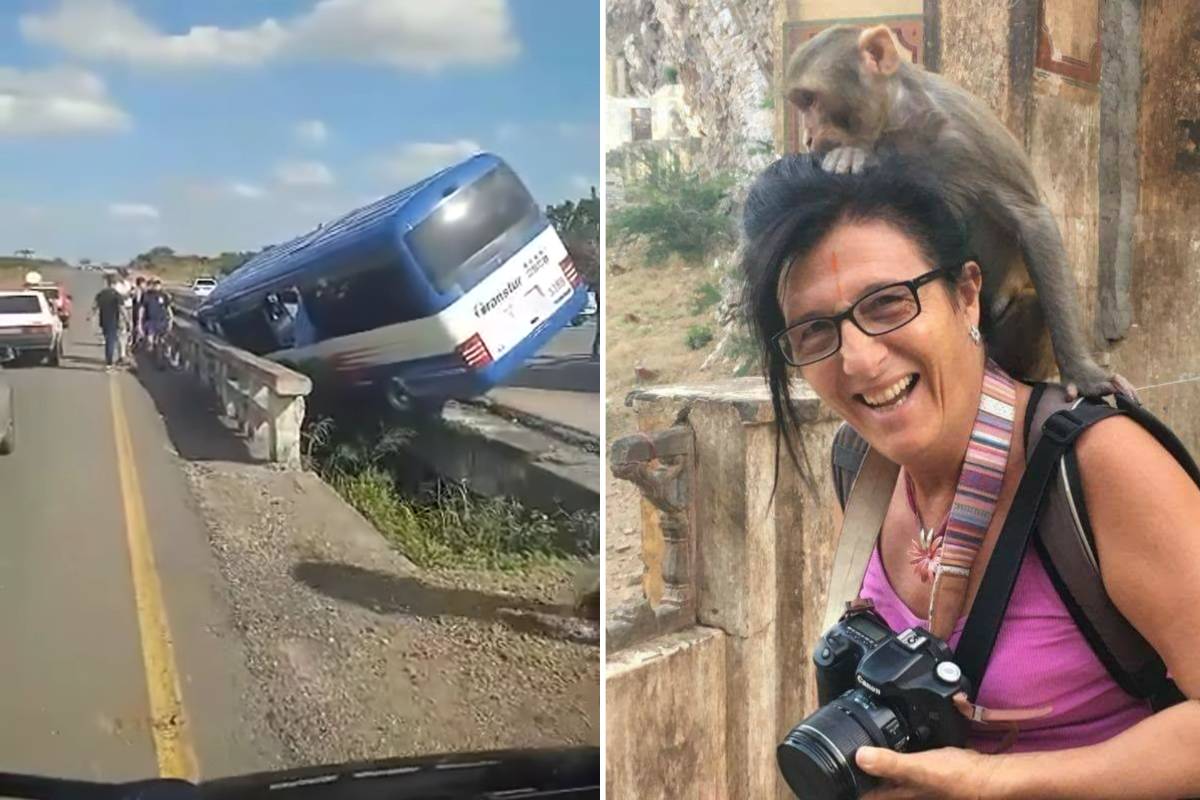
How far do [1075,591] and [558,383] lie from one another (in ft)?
4.73

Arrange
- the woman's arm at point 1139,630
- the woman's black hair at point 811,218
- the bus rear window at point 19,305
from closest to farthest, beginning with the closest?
the woman's arm at point 1139,630
the bus rear window at point 19,305
the woman's black hair at point 811,218

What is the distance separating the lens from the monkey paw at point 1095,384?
3.03m

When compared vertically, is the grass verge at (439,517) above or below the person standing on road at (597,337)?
below

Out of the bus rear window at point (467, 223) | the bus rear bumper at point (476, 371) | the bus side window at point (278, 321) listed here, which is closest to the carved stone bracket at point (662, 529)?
the bus rear bumper at point (476, 371)

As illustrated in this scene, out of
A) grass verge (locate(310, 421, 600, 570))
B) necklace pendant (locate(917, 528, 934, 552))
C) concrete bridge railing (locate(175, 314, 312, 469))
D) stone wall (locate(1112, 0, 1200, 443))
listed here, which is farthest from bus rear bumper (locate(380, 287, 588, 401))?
stone wall (locate(1112, 0, 1200, 443))

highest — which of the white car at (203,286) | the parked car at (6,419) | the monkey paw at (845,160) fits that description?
the monkey paw at (845,160)

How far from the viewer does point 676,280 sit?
321cm

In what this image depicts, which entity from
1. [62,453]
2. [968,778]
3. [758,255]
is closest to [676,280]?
[758,255]

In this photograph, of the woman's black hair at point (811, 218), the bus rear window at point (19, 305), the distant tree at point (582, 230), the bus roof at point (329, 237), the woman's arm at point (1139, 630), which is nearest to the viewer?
the woman's arm at point (1139, 630)

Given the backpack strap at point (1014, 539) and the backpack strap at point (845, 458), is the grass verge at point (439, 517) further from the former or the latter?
the backpack strap at point (1014, 539)

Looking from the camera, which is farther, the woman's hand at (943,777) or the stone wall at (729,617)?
the stone wall at (729,617)

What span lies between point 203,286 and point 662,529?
1385 millimetres

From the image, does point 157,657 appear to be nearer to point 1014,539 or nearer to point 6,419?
point 6,419

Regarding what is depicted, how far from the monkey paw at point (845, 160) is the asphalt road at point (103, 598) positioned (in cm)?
191
